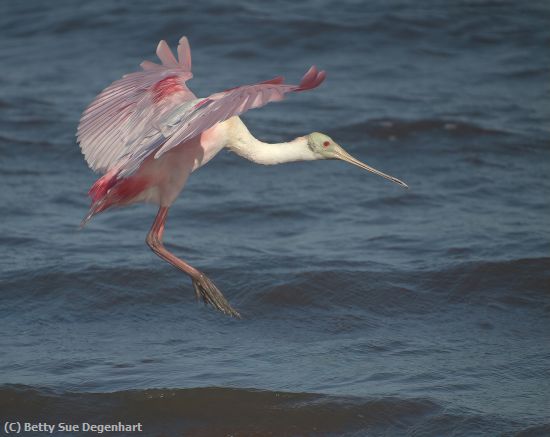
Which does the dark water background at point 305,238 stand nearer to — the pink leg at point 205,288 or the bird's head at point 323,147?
the pink leg at point 205,288

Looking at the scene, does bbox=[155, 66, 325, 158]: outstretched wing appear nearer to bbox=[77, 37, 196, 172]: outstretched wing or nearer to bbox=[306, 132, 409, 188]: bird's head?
bbox=[77, 37, 196, 172]: outstretched wing

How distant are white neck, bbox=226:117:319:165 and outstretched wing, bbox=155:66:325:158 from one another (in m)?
0.99

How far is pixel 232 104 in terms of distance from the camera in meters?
6.63

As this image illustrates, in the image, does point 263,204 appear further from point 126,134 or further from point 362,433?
point 362,433

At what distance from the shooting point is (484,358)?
8.01m

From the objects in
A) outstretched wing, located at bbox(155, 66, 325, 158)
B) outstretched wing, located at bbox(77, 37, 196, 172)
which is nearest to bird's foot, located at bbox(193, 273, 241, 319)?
outstretched wing, located at bbox(77, 37, 196, 172)

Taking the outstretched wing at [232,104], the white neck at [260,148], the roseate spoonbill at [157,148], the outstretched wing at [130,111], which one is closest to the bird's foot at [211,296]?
the roseate spoonbill at [157,148]

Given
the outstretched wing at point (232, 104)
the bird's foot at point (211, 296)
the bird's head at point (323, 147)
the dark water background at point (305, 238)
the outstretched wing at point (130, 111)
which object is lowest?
the dark water background at point (305, 238)

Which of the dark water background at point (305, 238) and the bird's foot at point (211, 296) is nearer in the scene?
the dark water background at point (305, 238)

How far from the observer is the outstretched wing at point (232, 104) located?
658cm

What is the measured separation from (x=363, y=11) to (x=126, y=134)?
33.2 ft

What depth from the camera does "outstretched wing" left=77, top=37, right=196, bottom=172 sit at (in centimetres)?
775

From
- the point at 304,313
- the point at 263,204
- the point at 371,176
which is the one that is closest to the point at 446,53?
the point at 371,176

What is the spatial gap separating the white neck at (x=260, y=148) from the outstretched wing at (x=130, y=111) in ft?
1.20
